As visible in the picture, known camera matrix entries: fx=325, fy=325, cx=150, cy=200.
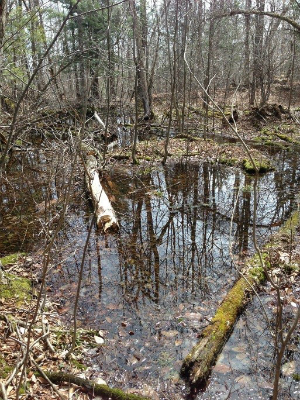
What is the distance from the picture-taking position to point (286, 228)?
6.40 m

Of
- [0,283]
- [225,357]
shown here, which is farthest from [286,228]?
[0,283]

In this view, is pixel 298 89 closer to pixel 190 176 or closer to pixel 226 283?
pixel 190 176

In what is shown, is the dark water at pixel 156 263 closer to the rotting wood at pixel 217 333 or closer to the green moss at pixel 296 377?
the rotting wood at pixel 217 333

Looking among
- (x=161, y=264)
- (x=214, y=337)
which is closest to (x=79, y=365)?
(x=214, y=337)

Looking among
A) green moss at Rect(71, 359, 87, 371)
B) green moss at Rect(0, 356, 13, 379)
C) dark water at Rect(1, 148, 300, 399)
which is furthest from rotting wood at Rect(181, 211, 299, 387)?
green moss at Rect(0, 356, 13, 379)

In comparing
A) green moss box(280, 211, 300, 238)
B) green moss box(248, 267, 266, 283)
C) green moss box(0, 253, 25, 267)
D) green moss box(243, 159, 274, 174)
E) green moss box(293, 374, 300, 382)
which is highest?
green moss box(243, 159, 274, 174)

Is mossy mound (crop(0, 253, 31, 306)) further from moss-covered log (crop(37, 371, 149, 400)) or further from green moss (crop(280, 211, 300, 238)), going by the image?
green moss (crop(280, 211, 300, 238))

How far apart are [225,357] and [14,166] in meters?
10.7

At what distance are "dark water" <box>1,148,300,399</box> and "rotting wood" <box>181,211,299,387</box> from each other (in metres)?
0.14

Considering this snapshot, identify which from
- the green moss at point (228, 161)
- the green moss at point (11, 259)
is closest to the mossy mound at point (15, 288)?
the green moss at point (11, 259)

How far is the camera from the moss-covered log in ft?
9.66

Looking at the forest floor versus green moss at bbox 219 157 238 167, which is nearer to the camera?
the forest floor

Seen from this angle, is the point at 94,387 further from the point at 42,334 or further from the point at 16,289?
the point at 16,289

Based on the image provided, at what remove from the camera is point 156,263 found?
5531mm
